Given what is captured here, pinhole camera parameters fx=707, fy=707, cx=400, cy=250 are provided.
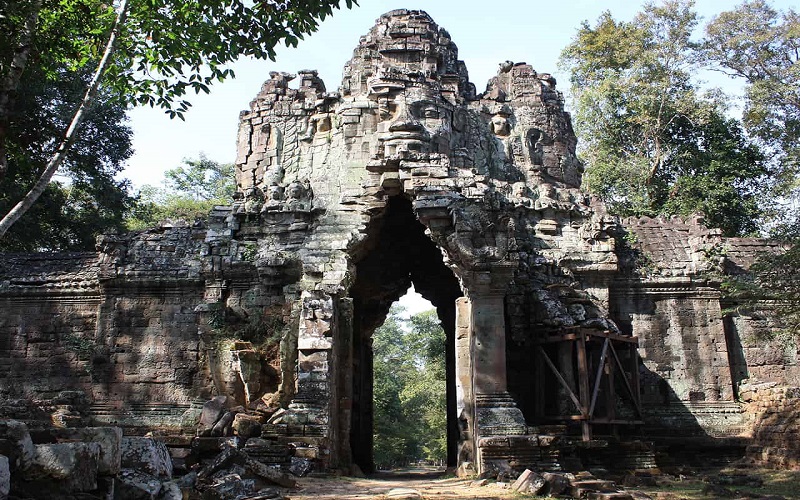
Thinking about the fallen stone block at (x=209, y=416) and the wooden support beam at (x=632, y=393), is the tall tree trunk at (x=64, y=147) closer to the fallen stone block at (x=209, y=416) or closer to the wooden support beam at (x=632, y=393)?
the fallen stone block at (x=209, y=416)

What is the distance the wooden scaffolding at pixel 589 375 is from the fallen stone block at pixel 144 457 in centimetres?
801

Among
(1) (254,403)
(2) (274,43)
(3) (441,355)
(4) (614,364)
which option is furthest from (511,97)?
(3) (441,355)

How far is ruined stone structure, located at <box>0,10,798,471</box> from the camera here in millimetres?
12469

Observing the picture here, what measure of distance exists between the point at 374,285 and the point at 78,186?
451 inches

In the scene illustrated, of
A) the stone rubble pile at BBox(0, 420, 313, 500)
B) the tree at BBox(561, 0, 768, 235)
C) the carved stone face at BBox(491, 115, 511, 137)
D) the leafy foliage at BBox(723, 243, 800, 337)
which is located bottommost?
the stone rubble pile at BBox(0, 420, 313, 500)

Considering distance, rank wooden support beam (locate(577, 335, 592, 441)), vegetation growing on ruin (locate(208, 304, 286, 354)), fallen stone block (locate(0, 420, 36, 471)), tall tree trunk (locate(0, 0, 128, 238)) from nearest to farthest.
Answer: fallen stone block (locate(0, 420, 36, 471)), tall tree trunk (locate(0, 0, 128, 238)), wooden support beam (locate(577, 335, 592, 441)), vegetation growing on ruin (locate(208, 304, 286, 354))

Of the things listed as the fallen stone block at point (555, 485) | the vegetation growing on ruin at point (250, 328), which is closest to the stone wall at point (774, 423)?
the fallen stone block at point (555, 485)

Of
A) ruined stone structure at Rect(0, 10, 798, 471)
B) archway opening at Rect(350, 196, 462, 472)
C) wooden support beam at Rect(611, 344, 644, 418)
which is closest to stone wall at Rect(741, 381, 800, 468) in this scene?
ruined stone structure at Rect(0, 10, 798, 471)

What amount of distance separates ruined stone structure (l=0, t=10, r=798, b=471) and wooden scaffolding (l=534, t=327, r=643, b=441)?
50 mm

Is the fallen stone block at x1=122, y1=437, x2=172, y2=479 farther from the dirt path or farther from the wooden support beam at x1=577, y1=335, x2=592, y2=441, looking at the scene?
the wooden support beam at x1=577, y1=335, x2=592, y2=441

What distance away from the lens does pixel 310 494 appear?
873cm

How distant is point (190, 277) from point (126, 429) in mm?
3066

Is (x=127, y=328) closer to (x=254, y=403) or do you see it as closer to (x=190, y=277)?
(x=190, y=277)

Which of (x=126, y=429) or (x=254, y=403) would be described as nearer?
(x=254, y=403)
